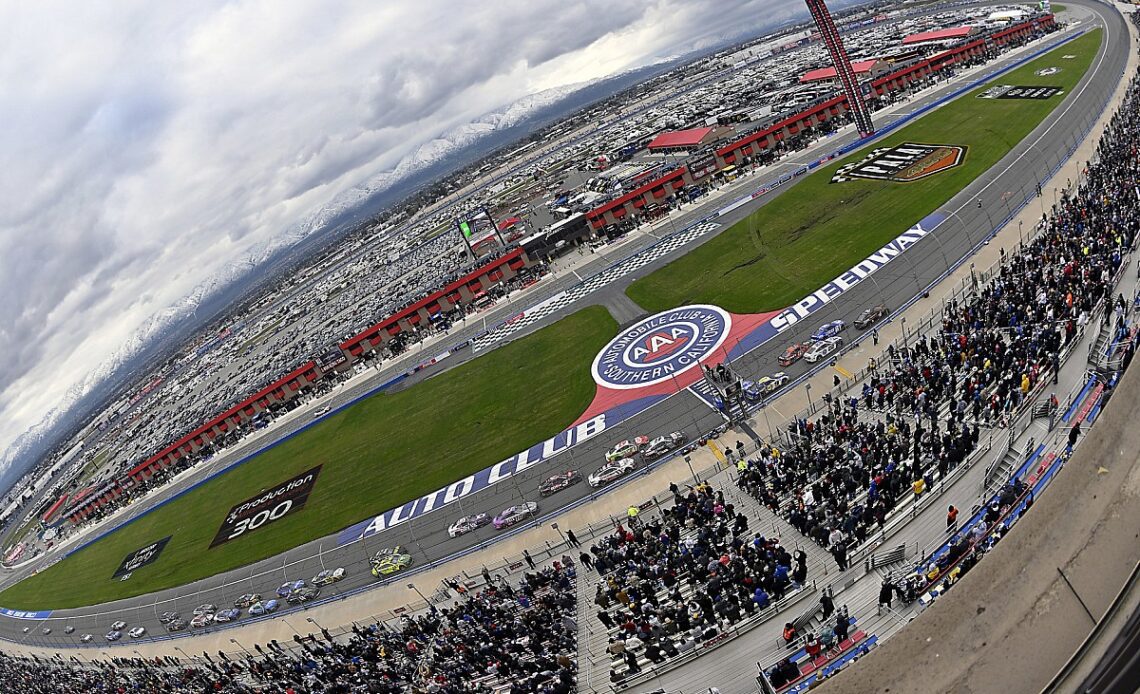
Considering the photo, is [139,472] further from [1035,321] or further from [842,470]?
[1035,321]

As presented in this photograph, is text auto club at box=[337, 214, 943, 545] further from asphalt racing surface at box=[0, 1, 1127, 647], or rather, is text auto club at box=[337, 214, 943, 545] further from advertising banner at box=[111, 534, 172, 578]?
advertising banner at box=[111, 534, 172, 578]

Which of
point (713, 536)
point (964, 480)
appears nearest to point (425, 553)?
point (713, 536)

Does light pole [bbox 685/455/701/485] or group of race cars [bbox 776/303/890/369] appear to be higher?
light pole [bbox 685/455/701/485]

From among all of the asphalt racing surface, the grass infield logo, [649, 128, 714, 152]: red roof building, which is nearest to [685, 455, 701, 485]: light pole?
the asphalt racing surface

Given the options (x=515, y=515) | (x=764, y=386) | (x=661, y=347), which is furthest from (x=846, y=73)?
(x=515, y=515)

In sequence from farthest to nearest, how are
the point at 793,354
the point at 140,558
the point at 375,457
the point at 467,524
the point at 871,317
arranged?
the point at 140,558
the point at 375,457
the point at 871,317
the point at 793,354
the point at 467,524

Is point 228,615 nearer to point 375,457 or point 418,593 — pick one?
point 418,593
